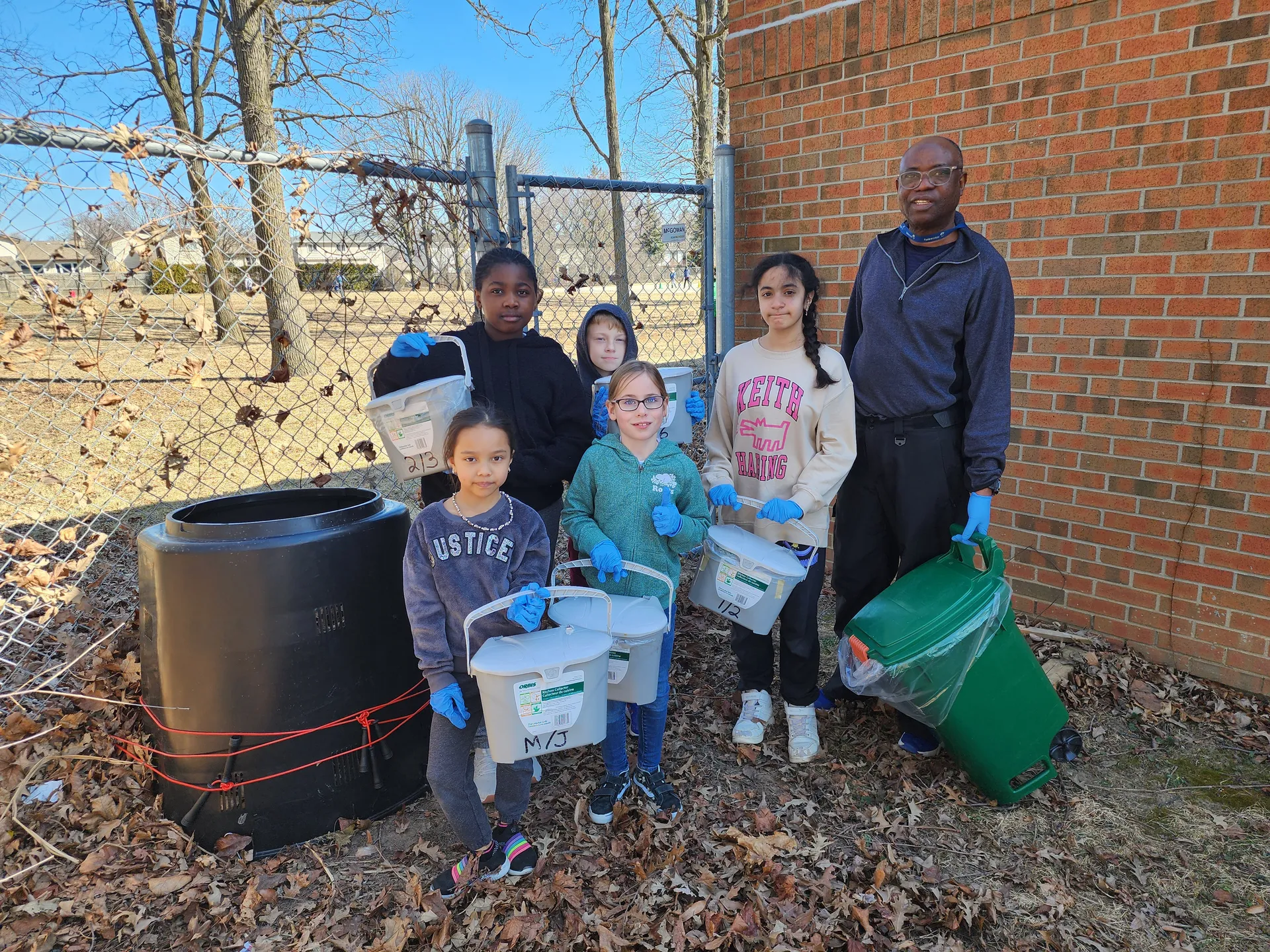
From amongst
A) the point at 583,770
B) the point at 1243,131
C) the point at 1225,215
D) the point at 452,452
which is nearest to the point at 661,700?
the point at 583,770

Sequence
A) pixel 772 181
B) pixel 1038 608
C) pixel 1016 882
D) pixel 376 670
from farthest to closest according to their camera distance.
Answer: pixel 772 181, pixel 1038 608, pixel 376 670, pixel 1016 882

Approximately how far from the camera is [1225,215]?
129 inches

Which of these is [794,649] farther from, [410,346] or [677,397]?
[410,346]

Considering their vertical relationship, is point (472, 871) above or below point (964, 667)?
below

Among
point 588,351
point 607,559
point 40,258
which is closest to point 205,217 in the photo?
point 40,258

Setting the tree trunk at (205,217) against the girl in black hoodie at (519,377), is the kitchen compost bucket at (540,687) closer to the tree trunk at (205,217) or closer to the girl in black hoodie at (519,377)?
the girl in black hoodie at (519,377)

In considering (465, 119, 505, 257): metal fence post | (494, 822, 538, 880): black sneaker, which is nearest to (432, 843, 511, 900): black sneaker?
(494, 822, 538, 880): black sneaker

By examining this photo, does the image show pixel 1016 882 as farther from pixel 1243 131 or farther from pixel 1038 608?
pixel 1243 131

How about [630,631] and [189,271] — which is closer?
[630,631]

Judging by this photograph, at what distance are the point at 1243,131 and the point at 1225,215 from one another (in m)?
0.33

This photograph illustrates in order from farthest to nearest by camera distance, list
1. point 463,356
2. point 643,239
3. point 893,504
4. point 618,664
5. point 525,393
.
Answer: point 643,239
point 893,504
point 525,393
point 463,356
point 618,664

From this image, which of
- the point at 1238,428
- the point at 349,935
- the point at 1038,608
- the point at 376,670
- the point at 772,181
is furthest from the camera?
the point at 772,181

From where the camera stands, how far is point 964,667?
2.64m

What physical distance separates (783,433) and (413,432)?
1366mm
